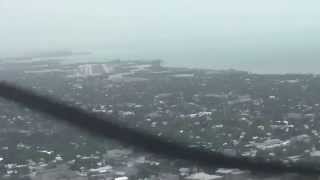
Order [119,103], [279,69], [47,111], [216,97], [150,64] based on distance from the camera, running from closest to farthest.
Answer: [47,111] < [119,103] < [216,97] < [279,69] < [150,64]

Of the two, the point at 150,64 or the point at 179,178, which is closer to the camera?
the point at 179,178

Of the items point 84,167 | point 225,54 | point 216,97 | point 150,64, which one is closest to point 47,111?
point 84,167

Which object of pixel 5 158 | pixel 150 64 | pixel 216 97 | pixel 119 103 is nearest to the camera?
pixel 5 158

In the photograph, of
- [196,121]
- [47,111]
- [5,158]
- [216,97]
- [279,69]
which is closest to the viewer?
[47,111]

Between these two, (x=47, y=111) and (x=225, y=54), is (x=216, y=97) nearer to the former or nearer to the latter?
(x=47, y=111)

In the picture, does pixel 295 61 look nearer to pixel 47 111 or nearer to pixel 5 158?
pixel 5 158

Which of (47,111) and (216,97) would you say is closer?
(47,111)

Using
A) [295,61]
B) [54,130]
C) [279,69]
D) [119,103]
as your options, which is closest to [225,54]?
[295,61]

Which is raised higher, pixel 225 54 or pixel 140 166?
pixel 225 54

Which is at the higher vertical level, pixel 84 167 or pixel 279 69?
pixel 279 69
